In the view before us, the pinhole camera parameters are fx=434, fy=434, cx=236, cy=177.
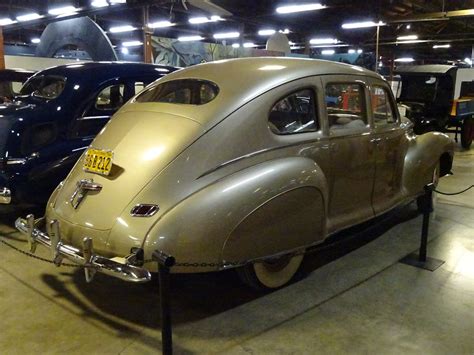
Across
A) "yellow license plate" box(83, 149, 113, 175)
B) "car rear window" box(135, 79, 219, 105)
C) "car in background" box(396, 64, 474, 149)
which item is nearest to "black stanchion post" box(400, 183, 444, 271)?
"car rear window" box(135, 79, 219, 105)

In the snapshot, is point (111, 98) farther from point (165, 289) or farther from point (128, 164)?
point (165, 289)

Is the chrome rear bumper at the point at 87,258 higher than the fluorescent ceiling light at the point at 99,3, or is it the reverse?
the fluorescent ceiling light at the point at 99,3

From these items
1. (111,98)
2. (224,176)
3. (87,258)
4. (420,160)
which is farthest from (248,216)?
(111,98)

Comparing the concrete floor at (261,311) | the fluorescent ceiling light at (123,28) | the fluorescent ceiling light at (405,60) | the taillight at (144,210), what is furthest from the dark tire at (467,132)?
the fluorescent ceiling light at (405,60)

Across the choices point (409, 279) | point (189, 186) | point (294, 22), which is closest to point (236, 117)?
point (189, 186)

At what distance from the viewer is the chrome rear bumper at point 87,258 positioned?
97.7 inches

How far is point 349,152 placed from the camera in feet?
11.8

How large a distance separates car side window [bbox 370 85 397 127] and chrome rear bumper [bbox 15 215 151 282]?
2659mm

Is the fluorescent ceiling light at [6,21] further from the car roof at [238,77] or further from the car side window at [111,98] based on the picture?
the car roof at [238,77]

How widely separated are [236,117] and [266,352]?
1.51 metres

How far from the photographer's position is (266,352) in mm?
2604

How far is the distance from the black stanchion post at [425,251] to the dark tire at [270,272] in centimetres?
121

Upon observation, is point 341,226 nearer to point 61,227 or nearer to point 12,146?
point 61,227

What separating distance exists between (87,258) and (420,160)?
11.7 ft
